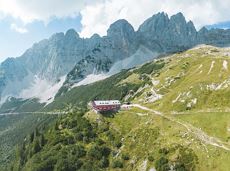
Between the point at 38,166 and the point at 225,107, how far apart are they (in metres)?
94.7

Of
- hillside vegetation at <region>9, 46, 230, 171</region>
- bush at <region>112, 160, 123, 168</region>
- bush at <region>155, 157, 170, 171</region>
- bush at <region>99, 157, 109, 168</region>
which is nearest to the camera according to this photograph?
hillside vegetation at <region>9, 46, 230, 171</region>

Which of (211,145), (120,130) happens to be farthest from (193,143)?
(120,130)

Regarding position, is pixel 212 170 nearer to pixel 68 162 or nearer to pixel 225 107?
pixel 225 107

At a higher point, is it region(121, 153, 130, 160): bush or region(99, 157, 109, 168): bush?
region(121, 153, 130, 160): bush

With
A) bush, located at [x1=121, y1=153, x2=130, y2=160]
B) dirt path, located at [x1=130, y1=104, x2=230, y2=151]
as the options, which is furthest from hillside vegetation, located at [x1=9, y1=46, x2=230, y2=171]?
bush, located at [x1=121, y1=153, x2=130, y2=160]

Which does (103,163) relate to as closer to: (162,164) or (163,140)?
(163,140)

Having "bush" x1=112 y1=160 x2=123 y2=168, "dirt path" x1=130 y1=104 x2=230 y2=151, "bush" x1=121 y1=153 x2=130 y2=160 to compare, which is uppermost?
"dirt path" x1=130 y1=104 x2=230 y2=151

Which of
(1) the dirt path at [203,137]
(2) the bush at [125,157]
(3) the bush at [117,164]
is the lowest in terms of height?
(3) the bush at [117,164]

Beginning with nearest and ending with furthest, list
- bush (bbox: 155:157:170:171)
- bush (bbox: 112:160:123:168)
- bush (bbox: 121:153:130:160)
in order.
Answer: bush (bbox: 155:157:170:171) < bush (bbox: 112:160:123:168) < bush (bbox: 121:153:130:160)

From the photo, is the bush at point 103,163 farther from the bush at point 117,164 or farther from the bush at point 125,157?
the bush at point 125,157

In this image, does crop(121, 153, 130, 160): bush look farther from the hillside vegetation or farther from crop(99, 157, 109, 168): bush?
crop(99, 157, 109, 168): bush

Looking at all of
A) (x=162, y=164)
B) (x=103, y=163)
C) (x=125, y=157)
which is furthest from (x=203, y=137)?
(x=103, y=163)

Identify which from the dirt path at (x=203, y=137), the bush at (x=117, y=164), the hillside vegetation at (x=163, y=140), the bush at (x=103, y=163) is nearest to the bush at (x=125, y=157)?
the hillside vegetation at (x=163, y=140)

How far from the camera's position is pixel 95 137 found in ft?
636
